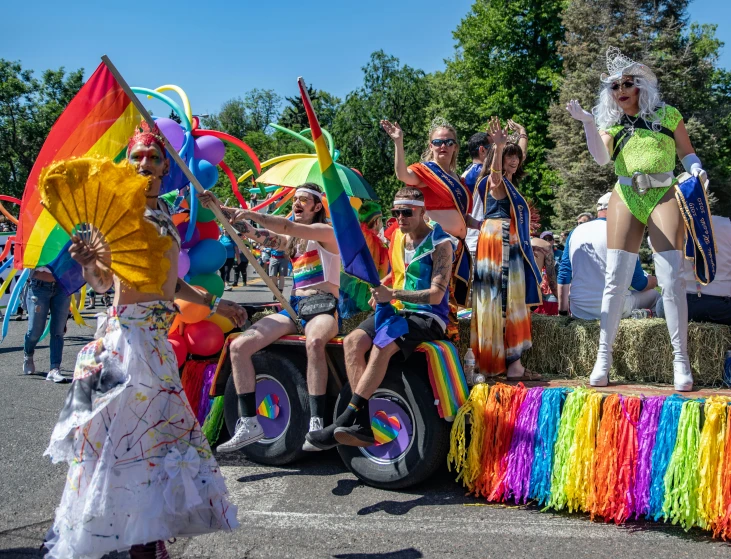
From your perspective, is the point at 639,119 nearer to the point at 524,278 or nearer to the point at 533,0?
the point at 524,278

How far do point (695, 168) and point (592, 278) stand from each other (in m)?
1.66

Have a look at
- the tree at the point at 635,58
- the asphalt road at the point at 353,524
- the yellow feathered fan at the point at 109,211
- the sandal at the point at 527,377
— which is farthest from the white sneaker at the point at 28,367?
the tree at the point at 635,58

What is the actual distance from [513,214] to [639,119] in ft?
3.23

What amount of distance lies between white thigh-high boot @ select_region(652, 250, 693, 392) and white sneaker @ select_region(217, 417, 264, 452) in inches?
101

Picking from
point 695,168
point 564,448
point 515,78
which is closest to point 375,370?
point 564,448

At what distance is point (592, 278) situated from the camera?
5.79m

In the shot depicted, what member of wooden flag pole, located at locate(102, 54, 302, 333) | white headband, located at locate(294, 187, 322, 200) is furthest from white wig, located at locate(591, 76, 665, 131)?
wooden flag pole, located at locate(102, 54, 302, 333)

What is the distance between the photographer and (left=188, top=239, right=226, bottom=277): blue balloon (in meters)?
5.50

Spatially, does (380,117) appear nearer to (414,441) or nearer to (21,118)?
(21,118)

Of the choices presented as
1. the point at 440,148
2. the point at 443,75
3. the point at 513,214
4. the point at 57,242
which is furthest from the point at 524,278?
the point at 443,75

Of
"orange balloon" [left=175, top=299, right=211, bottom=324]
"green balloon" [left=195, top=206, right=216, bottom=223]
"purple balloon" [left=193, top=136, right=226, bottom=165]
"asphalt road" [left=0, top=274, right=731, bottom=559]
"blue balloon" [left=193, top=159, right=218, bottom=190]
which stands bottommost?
"asphalt road" [left=0, top=274, right=731, bottom=559]

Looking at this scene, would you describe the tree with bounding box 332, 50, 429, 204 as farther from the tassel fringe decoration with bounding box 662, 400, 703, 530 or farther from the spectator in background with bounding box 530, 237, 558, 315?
the tassel fringe decoration with bounding box 662, 400, 703, 530

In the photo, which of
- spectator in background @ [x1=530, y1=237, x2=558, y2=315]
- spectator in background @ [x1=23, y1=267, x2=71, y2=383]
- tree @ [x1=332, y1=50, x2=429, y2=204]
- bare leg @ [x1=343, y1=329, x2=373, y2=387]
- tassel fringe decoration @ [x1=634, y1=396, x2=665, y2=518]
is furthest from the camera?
tree @ [x1=332, y1=50, x2=429, y2=204]

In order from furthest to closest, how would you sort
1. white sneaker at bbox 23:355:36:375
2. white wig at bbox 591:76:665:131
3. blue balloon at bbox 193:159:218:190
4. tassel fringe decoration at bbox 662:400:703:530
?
white sneaker at bbox 23:355:36:375, blue balloon at bbox 193:159:218:190, white wig at bbox 591:76:665:131, tassel fringe decoration at bbox 662:400:703:530
